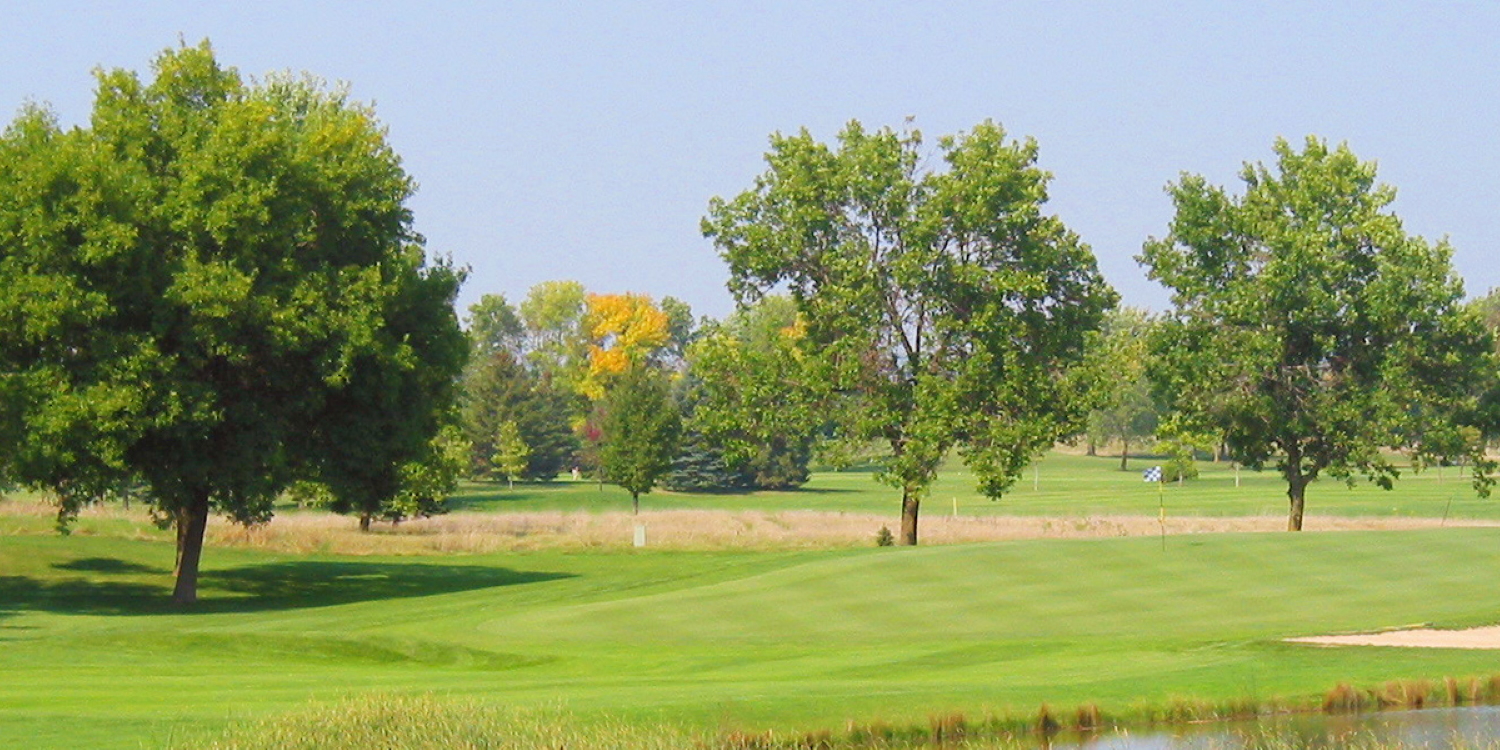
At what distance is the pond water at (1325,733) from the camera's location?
2008 cm

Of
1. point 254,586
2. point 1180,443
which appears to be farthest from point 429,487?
point 1180,443

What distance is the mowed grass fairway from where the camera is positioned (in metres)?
21.3

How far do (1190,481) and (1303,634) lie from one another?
95520mm

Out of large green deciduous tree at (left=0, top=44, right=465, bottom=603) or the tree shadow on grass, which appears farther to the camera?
the tree shadow on grass

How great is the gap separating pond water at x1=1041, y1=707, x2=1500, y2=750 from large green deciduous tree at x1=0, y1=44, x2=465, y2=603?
22.5m

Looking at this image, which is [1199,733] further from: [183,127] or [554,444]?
[554,444]

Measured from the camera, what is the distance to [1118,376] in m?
Answer: 54.4

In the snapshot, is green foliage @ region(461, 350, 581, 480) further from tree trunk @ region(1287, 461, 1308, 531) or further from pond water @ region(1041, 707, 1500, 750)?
pond water @ region(1041, 707, 1500, 750)

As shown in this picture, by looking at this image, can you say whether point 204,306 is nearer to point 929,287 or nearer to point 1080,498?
point 929,287

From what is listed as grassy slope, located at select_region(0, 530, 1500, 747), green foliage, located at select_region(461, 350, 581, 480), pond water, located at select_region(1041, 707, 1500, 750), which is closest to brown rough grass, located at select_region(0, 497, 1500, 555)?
grassy slope, located at select_region(0, 530, 1500, 747)

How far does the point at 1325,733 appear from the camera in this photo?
21219 mm

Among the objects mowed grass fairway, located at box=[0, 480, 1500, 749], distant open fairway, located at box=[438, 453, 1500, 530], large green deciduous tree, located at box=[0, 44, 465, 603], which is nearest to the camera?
mowed grass fairway, located at box=[0, 480, 1500, 749]

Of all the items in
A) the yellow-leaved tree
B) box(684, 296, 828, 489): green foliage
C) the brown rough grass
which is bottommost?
the brown rough grass

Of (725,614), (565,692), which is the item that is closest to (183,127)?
(725,614)
